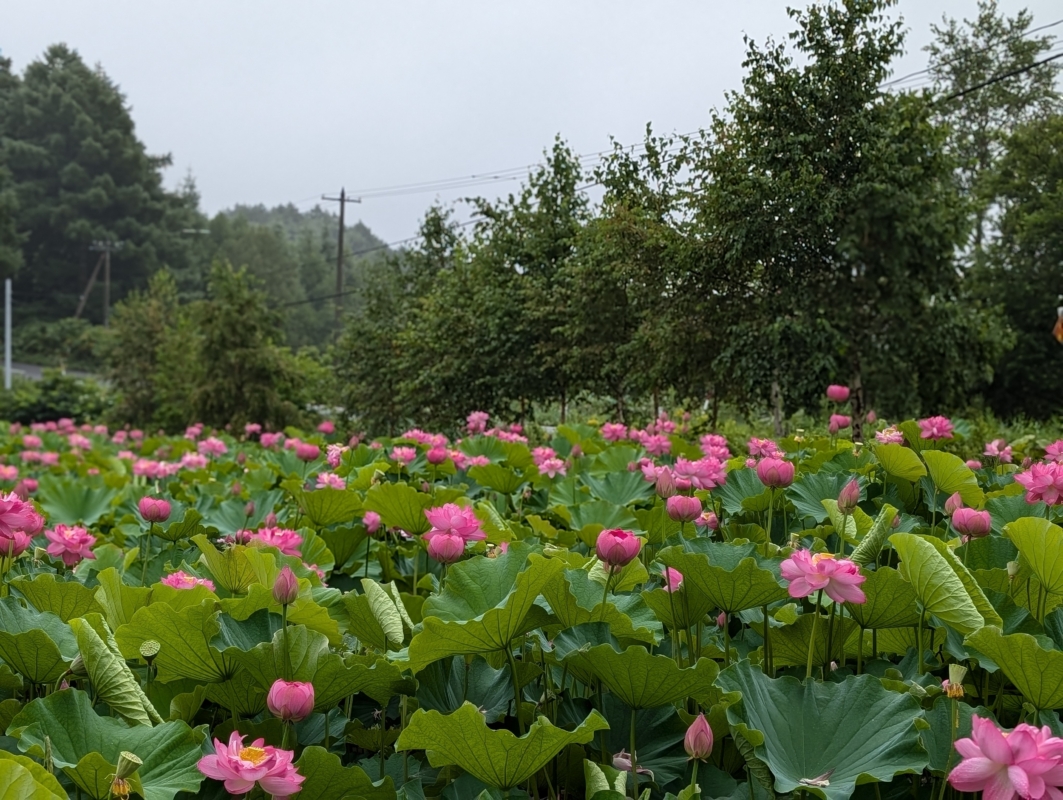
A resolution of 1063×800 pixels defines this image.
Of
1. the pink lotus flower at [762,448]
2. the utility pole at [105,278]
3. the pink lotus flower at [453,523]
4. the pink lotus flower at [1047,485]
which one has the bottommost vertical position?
the pink lotus flower at [453,523]

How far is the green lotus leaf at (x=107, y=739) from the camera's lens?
0.73m

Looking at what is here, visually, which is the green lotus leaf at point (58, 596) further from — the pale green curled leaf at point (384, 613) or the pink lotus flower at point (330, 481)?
the pink lotus flower at point (330, 481)

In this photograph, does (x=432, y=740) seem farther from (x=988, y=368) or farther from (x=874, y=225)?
(x=988, y=368)

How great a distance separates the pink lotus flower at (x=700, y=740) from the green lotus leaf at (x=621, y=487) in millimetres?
1235

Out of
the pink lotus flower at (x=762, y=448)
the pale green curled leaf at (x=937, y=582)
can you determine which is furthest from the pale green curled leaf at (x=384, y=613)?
the pink lotus flower at (x=762, y=448)

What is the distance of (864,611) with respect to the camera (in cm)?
95

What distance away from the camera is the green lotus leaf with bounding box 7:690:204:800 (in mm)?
728

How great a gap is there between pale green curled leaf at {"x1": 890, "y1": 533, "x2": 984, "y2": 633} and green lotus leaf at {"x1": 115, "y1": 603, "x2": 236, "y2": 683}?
2.16ft

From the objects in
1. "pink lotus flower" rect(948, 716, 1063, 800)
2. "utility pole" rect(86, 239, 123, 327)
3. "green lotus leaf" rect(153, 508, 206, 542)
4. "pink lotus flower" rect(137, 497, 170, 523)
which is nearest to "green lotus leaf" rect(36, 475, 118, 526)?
"green lotus leaf" rect(153, 508, 206, 542)

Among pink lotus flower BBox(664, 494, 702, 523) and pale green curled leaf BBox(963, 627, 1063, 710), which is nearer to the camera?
pale green curled leaf BBox(963, 627, 1063, 710)

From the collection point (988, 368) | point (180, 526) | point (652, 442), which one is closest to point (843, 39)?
point (988, 368)

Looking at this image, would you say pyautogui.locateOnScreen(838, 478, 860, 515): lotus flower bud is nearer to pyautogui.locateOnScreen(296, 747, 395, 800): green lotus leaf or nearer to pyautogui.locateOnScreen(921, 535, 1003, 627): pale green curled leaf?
pyautogui.locateOnScreen(921, 535, 1003, 627): pale green curled leaf

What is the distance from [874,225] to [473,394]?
5154 mm

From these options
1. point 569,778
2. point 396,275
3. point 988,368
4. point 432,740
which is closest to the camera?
point 432,740
